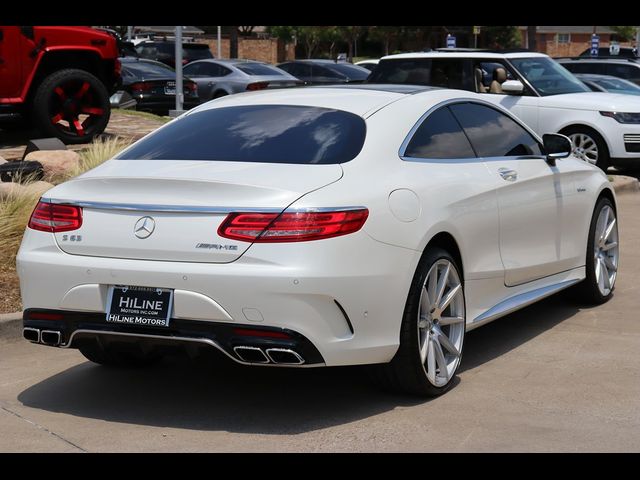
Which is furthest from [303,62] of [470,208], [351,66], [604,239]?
[470,208]

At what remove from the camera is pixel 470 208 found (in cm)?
611

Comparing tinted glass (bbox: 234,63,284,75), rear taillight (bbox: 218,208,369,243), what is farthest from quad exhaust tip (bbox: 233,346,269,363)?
tinted glass (bbox: 234,63,284,75)

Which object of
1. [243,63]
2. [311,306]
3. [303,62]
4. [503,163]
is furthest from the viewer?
[303,62]

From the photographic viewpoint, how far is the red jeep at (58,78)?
45.8 ft

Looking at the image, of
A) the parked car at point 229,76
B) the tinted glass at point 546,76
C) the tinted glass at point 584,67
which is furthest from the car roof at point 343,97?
the parked car at point 229,76

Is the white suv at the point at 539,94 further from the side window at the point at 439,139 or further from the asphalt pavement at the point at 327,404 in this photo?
the side window at the point at 439,139

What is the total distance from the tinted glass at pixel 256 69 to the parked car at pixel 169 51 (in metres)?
9.70

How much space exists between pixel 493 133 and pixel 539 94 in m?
8.20

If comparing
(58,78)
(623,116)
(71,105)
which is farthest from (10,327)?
(623,116)

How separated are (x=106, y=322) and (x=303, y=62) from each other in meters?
24.1

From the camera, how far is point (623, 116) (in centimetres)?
1513

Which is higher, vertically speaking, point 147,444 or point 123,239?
point 123,239

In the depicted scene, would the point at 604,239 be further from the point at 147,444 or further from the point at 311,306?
the point at 147,444

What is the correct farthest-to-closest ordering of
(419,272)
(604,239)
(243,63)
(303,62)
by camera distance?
(303,62)
(243,63)
(604,239)
(419,272)
